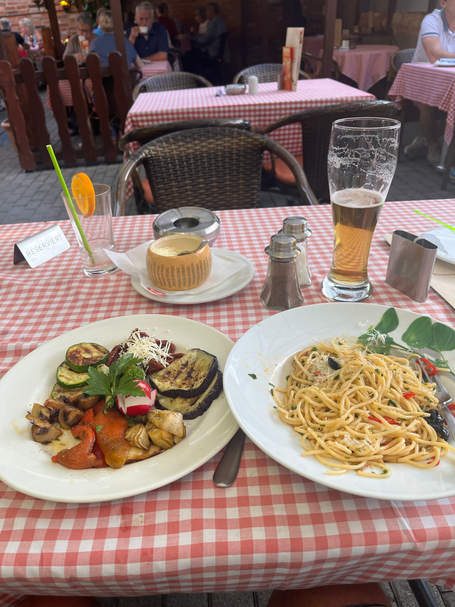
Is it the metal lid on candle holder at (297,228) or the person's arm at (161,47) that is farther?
the person's arm at (161,47)

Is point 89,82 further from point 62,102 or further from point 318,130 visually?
point 318,130

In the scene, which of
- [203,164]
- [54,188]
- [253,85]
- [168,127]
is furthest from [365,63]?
[203,164]

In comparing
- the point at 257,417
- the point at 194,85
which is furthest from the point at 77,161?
the point at 257,417

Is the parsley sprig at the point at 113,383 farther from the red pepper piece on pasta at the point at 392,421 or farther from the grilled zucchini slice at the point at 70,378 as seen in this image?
the red pepper piece on pasta at the point at 392,421

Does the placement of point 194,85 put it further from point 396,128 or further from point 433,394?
point 433,394

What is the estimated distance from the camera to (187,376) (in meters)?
0.73

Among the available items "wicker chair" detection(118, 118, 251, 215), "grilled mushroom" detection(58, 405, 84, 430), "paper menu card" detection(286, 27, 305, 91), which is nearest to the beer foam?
"grilled mushroom" detection(58, 405, 84, 430)

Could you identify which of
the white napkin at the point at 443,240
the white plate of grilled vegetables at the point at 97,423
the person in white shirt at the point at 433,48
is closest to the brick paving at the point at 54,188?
the person in white shirt at the point at 433,48

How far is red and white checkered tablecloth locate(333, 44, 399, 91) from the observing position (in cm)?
571

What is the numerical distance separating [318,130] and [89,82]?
448cm

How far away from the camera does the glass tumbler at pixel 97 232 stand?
1.15 metres

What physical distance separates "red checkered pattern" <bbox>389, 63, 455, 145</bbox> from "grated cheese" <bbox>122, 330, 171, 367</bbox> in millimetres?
4049

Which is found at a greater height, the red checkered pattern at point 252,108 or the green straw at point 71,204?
the green straw at point 71,204

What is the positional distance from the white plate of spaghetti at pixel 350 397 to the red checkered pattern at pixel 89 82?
5425 mm
